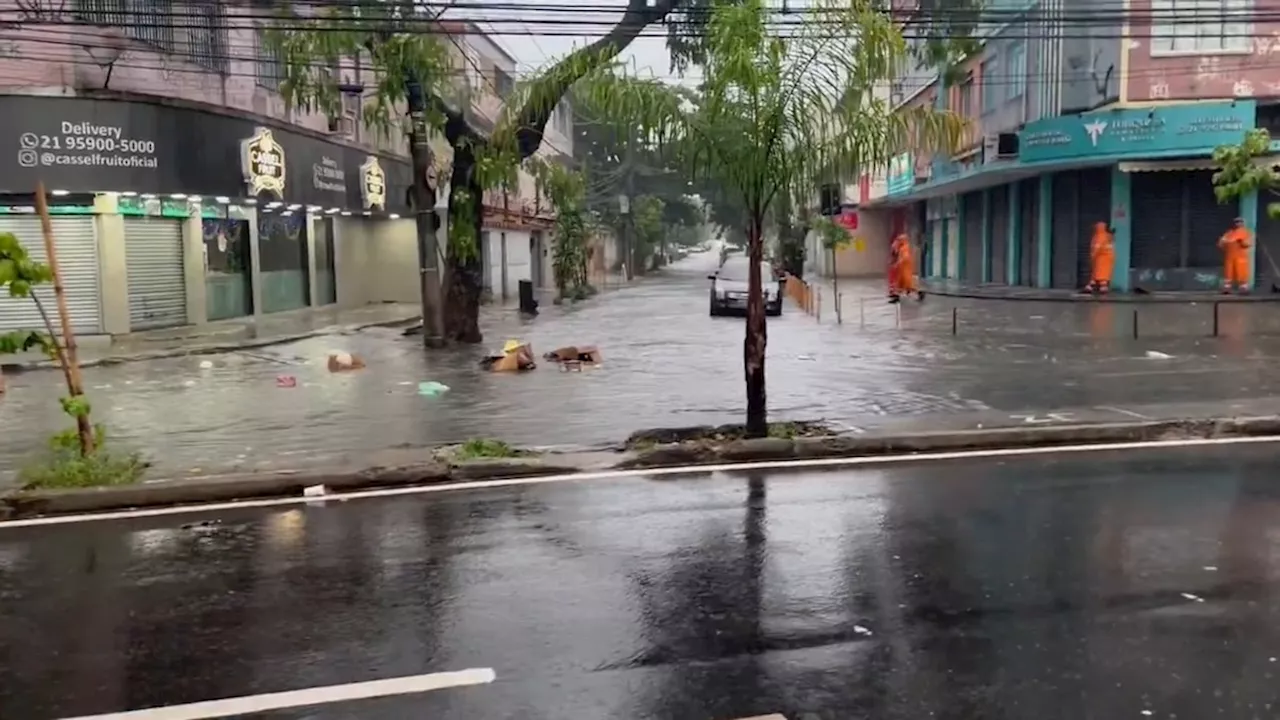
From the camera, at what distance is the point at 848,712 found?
4.44 meters

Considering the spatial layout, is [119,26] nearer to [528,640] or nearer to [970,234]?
[528,640]

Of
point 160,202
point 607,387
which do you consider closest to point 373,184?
point 160,202

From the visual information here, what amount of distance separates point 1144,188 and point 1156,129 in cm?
278

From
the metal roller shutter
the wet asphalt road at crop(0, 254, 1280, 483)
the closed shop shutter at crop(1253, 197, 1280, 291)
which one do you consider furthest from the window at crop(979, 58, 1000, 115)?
the wet asphalt road at crop(0, 254, 1280, 483)

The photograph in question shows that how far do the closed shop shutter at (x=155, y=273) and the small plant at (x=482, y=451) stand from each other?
15.7 metres

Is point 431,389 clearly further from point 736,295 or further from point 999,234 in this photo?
point 999,234

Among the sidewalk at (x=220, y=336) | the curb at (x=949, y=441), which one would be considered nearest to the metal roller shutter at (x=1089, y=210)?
the sidewalk at (x=220, y=336)

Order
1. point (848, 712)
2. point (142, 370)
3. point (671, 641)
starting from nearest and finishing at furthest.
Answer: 1. point (848, 712)
2. point (671, 641)
3. point (142, 370)

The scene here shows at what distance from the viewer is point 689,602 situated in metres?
5.83

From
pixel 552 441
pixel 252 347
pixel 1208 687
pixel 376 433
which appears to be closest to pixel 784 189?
pixel 552 441

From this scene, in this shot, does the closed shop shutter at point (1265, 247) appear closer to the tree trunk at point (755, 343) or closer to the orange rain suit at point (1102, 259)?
the orange rain suit at point (1102, 259)

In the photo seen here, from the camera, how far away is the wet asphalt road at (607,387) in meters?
11.5

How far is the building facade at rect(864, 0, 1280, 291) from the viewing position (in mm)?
28391

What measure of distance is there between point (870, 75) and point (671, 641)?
666 centimetres
